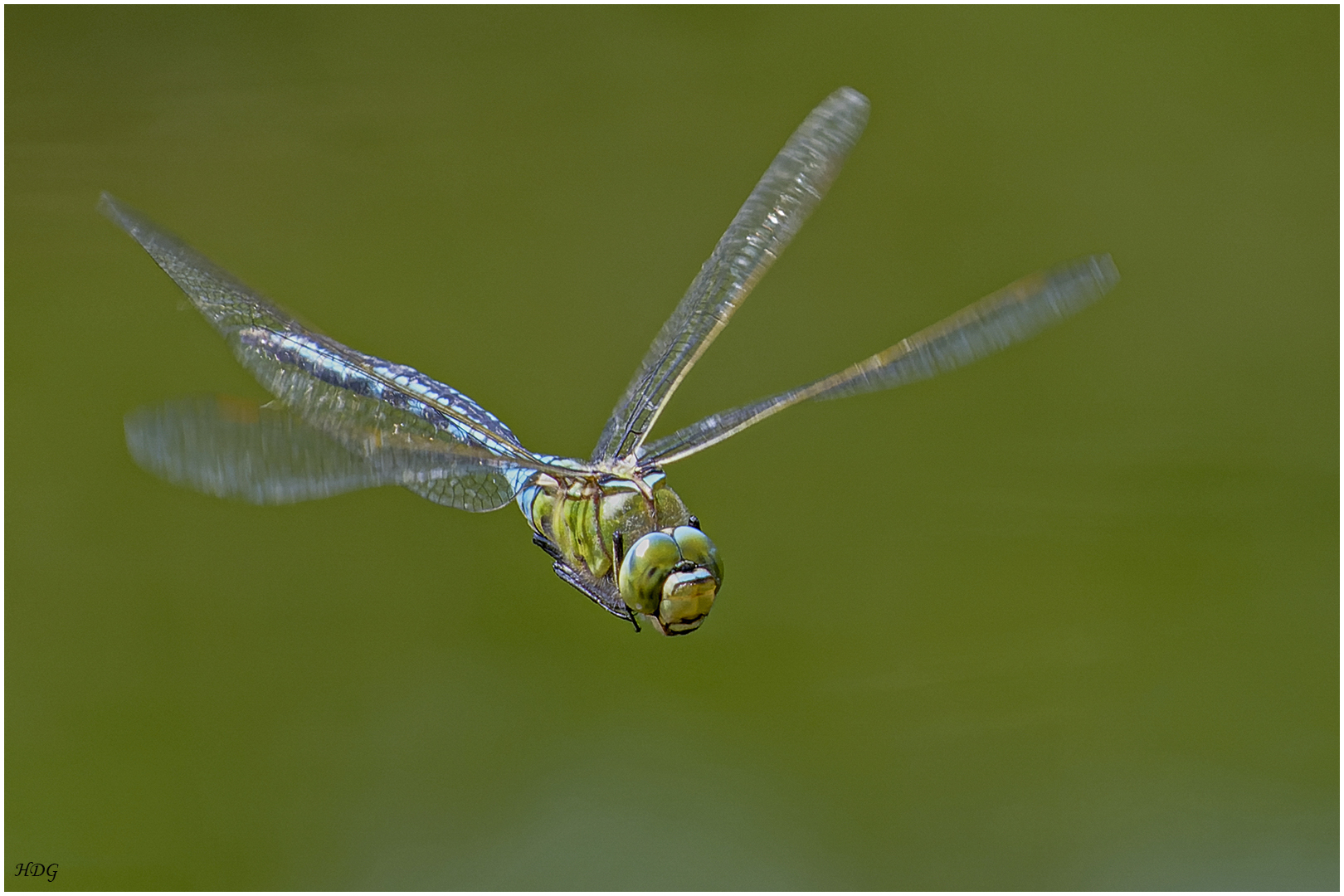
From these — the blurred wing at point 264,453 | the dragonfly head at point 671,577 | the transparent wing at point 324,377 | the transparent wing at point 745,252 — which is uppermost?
the transparent wing at point 745,252

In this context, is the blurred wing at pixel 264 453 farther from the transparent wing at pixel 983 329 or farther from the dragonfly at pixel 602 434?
the transparent wing at pixel 983 329

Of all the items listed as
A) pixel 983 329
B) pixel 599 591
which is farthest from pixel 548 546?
pixel 983 329

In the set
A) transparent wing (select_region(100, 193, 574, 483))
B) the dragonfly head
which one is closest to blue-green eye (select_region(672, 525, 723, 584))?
the dragonfly head

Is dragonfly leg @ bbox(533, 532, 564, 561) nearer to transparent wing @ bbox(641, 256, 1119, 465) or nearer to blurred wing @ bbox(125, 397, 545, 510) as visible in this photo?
blurred wing @ bbox(125, 397, 545, 510)

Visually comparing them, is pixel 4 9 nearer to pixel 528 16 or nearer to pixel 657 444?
pixel 528 16

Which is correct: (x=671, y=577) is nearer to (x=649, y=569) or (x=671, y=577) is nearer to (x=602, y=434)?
(x=649, y=569)

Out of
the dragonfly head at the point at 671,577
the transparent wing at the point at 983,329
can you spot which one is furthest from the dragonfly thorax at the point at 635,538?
the transparent wing at the point at 983,329

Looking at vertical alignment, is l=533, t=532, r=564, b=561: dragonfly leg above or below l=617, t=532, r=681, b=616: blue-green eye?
above
